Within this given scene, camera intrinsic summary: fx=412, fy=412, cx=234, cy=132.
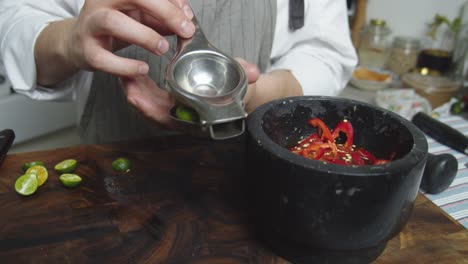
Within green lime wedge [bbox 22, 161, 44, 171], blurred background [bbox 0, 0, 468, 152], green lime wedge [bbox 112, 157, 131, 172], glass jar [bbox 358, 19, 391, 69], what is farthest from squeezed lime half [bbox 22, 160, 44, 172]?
glass jar [bbox 358, 19, 391, 69]

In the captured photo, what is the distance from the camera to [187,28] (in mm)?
478

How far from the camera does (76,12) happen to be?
0.78 metres

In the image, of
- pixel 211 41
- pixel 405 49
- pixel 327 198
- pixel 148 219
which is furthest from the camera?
pixel 405 49

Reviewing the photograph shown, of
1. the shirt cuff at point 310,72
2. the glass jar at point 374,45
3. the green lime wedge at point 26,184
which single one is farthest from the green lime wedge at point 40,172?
the glass jar at point 374,45

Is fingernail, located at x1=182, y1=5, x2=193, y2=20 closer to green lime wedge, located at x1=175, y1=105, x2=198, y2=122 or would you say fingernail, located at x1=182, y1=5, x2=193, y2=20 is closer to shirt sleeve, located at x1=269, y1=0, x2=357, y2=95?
green lime wedge, located at x1=175, y1=105, x2=198, y2=122

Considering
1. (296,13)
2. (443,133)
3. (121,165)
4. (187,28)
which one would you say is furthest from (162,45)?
(443,133)

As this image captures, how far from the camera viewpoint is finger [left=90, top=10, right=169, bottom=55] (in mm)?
468

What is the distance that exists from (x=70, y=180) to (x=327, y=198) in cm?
34

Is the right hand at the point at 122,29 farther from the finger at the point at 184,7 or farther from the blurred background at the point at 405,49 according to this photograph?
the blurred background at the point at 405,49

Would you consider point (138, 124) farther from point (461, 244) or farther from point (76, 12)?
point (461, 244)

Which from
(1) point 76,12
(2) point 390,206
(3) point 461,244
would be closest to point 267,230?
(2) point 390,206

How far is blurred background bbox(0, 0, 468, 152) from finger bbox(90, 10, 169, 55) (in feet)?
3.01

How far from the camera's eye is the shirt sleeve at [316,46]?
0.86m

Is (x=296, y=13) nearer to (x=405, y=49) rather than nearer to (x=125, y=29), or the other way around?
(x=125, y=29)
